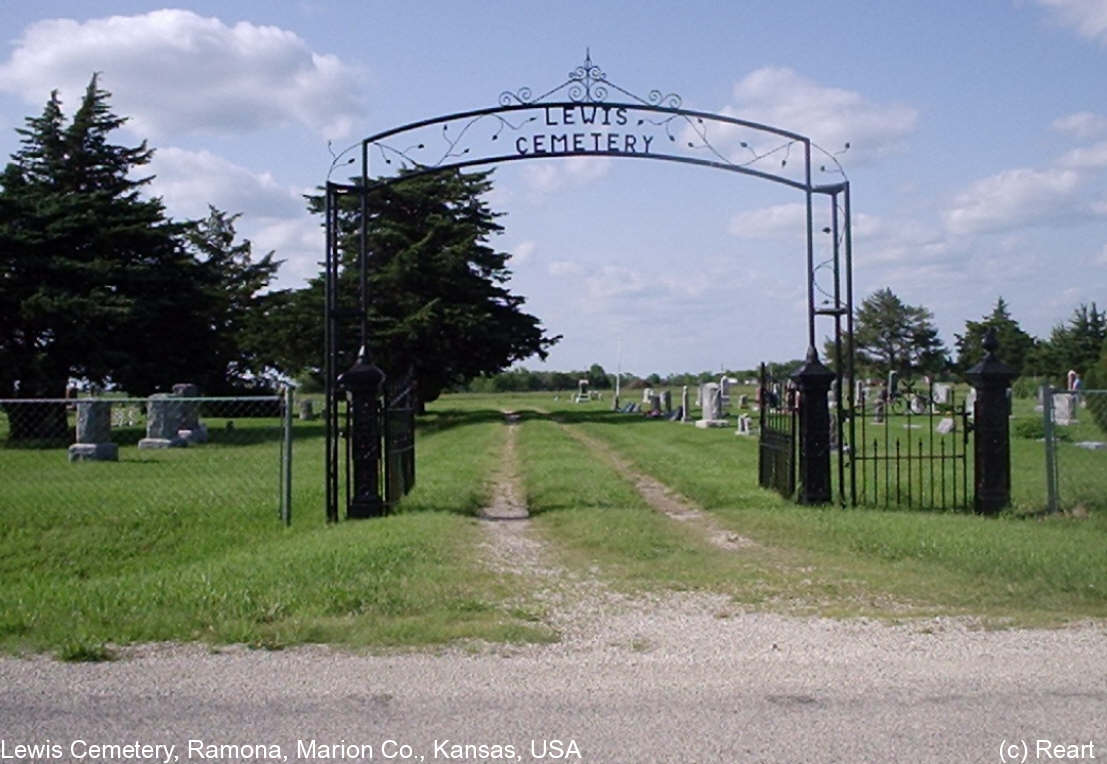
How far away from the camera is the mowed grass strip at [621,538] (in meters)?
8.73

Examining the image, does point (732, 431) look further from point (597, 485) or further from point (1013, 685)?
point (1013, 685)

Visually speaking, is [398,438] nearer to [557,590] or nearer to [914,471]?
[557,590]

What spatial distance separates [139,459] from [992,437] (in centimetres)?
1639

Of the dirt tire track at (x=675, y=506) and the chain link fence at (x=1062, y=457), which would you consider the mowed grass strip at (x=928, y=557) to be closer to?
the dirt tire track at (x=675, y=506)

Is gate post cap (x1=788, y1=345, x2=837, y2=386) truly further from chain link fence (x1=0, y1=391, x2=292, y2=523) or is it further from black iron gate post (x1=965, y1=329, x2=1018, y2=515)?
chain link fence (x1=0, y1=391, x2=292, y2=523)

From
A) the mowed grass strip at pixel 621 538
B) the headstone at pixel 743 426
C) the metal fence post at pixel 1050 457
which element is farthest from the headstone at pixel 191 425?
the metal fence post at pixel 1050 457

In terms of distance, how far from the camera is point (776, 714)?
16.6 feet

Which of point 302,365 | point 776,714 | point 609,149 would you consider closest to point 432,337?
point 302,365

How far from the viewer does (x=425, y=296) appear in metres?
42.4

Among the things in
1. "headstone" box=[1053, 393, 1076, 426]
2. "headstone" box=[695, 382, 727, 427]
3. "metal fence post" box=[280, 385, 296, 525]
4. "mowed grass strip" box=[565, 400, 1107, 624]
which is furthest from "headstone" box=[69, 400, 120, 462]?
"headstone" box=[1053, 393, 1076, 426]

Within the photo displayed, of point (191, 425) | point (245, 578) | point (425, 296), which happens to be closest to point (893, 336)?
point (425, 296)

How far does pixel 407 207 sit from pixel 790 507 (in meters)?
32.8

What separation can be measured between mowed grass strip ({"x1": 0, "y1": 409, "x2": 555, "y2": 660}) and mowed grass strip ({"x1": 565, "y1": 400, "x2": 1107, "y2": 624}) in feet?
8.76

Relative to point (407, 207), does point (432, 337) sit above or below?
Answer: below
